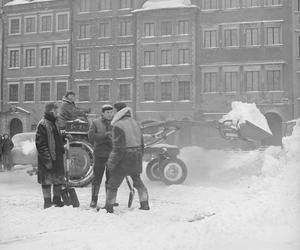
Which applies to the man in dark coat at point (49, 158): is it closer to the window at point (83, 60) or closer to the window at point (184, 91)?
the window at point (184, 91)

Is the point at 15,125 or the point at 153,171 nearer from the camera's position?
the point at 153,171

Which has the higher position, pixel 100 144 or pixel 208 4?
pixel 208 4

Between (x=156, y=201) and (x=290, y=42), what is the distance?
28.1m

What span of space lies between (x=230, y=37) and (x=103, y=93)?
10746mm

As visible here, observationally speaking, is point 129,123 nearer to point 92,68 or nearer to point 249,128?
point 249,128

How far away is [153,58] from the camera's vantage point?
3691cm

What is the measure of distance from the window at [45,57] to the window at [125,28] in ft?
21.2

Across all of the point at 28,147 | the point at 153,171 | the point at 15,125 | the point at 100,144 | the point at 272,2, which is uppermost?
the point at 272,2

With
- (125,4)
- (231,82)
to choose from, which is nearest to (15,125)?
(125,4)

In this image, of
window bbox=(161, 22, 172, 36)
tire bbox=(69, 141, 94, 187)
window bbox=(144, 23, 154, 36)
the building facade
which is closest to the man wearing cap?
tire bbox=(69, 141, 94, 187)

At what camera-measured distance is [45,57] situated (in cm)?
3984

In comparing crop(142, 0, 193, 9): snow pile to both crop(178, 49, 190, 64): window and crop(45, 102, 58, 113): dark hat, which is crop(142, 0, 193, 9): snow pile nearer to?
crop(178, 49, 190, 64): window

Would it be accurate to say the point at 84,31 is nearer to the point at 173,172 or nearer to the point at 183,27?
the point at 183,27

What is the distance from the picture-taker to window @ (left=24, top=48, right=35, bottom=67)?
40125mm
